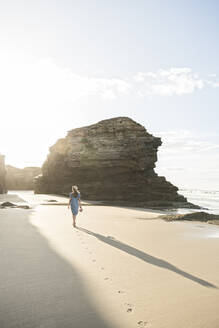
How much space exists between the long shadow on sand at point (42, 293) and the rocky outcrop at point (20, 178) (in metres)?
75.5

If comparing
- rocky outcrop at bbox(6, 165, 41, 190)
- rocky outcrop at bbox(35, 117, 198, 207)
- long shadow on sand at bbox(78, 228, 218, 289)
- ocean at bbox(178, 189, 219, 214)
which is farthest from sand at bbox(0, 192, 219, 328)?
rocky outcrop at bbox(6, 165, 41, 190)

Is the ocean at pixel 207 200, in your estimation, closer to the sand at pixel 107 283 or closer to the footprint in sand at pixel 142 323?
the sand at pixel 107 283

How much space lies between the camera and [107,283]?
15.6ft

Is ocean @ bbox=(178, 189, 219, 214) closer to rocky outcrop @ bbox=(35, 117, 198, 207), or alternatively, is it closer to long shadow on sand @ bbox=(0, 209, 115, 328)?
rocky outcrop @ bbox=(35, 117, 198, 207)

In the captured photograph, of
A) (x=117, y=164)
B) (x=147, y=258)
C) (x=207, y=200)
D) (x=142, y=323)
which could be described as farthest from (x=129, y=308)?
(x=207, y=200)

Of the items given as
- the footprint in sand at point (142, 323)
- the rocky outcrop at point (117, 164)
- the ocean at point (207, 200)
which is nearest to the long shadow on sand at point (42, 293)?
the footprint in sand at point (142, 323)

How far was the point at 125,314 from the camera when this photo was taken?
359cm

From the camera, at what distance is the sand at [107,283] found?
346 centimetres

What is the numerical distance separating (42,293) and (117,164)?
34481mm

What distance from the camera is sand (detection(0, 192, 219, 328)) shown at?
3459mm

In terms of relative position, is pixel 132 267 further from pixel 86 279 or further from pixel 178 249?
pixel 178 249

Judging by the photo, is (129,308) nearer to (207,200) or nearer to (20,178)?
(207,200)

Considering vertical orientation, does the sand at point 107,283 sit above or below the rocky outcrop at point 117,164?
below

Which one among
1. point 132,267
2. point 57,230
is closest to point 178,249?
point 132,267
